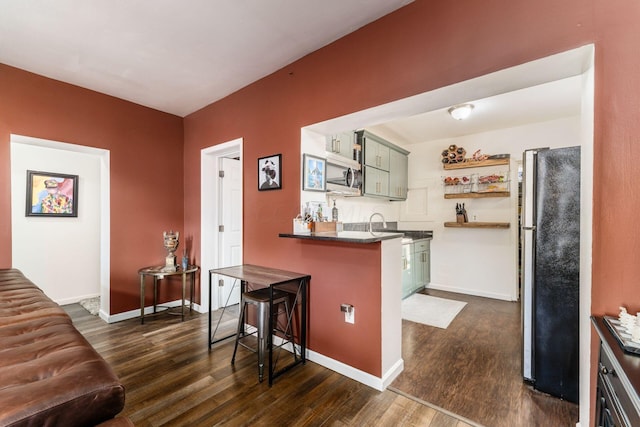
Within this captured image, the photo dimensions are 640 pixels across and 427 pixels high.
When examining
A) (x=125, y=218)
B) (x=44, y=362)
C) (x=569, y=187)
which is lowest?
(x=44, y=362)

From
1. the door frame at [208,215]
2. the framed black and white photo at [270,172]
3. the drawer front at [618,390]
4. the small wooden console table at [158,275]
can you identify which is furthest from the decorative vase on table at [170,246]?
the drawer front at [618,390]

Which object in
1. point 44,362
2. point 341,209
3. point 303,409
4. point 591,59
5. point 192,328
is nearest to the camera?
point 44,362

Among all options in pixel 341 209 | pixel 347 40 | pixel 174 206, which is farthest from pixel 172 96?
pixel 341 209

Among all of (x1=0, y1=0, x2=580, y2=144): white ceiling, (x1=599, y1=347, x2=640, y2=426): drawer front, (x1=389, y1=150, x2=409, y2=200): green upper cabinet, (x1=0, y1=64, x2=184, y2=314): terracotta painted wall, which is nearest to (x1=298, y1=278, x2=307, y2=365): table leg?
(x1=599, y1=347, x2=640, y2=426): drawer front

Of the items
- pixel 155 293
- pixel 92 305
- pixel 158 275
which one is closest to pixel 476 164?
pixel 158 275

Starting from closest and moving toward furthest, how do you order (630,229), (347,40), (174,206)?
(630,229)
(347,40)
(174,206)

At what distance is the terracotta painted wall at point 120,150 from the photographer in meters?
2.67

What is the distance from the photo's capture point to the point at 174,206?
386 centimetres

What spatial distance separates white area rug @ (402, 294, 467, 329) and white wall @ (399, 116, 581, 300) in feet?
2.36

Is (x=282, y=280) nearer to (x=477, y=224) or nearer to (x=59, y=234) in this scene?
(x=477, y=224)

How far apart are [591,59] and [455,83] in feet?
2.04

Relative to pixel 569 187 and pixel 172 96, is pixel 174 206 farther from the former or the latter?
pixel 569 187

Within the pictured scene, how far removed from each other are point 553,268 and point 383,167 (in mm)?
2844

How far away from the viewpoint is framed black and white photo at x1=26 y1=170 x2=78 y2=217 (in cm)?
366
